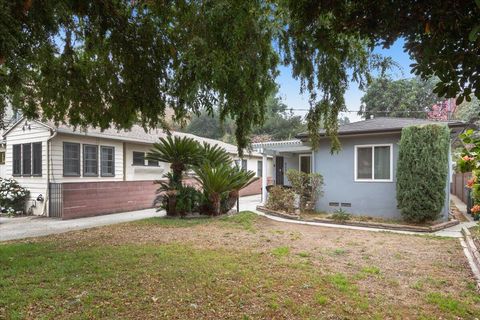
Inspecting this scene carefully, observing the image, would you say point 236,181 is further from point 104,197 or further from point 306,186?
point 104,197

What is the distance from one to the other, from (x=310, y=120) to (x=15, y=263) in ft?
17.1

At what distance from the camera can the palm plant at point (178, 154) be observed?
1026cm

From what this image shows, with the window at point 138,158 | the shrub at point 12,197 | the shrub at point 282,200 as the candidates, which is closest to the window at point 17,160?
the shrub at point 12,197

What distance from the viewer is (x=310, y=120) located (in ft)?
13.7

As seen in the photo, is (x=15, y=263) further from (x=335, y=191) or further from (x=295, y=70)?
(x=335, y=191)

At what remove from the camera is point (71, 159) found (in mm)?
12047

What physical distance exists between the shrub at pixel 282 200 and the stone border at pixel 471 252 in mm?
5254

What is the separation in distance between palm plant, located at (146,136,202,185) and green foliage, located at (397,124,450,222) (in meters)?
6.32

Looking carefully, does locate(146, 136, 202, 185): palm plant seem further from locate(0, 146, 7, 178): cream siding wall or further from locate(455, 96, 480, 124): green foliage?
locate(455, 96, 480, 124): green foliage

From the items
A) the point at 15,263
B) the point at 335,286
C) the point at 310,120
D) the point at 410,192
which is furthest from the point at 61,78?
the point at 410,192

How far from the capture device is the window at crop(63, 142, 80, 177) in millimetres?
11844

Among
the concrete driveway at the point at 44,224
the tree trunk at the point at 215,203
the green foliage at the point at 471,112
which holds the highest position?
the green foliage at the point at 471,112

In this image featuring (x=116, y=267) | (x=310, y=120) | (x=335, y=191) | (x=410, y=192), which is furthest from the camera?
(x=335, y=191)

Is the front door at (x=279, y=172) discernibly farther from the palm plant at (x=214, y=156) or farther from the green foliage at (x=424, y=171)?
the green foliage at (x=424, y=171)
